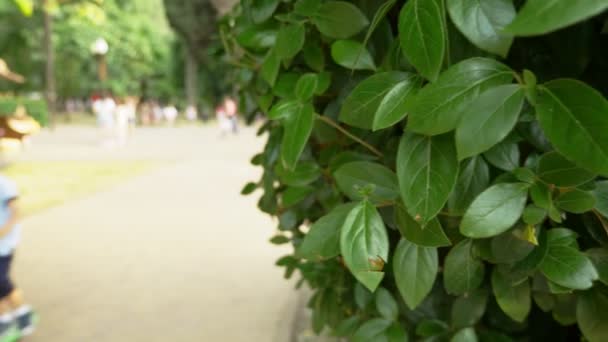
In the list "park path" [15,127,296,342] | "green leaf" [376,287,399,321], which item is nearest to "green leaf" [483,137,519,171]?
"green leaf" [376,287,399,321]

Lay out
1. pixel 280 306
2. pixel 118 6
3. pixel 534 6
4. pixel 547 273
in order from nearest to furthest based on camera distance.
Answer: pixel 534 6
pixel 547 273
pixel 280 306
pixel 118 6

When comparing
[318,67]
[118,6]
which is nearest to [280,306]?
[318,67]

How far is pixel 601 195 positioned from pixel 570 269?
13 cm

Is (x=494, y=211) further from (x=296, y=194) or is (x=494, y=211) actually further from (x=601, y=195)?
(x=296, y=194)

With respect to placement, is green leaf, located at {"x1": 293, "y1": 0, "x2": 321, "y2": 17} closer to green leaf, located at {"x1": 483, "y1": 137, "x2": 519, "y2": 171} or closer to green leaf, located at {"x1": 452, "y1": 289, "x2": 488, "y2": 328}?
green leaf, located at {"x1": 483, "y1": 137, "x2": 519, "y2": 171}

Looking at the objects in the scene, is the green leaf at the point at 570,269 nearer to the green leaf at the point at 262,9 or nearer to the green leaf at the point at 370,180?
the green leaf at the point at 370,180

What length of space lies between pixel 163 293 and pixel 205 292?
14.0 inches

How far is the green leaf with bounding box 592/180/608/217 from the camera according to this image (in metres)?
0.76

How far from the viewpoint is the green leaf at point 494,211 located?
74 cm

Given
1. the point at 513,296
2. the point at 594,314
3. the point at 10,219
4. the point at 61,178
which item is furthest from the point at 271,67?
the point at 61,178

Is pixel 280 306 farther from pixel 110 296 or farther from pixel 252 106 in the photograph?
pixel 252 106

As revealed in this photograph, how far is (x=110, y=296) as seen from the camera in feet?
14.5

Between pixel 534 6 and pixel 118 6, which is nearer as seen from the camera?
pixel 534 6

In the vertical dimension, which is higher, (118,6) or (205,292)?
(205,292)
